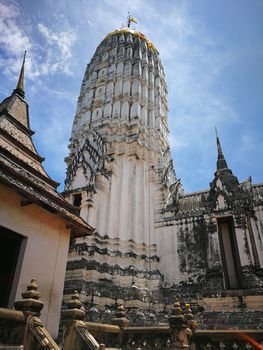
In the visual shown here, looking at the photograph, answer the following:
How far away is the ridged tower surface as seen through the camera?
18.2 meters

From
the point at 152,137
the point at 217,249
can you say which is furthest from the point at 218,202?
the point at 152,137

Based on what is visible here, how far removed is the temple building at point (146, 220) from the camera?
55.3ft

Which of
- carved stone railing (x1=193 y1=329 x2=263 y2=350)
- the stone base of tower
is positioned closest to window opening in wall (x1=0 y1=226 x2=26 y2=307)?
carved stone railing (x1=193 y1=329 x2=263 y2=350)

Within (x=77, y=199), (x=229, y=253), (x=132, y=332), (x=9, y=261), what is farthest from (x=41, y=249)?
(x=229, y=253)

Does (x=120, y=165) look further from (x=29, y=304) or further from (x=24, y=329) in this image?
(x=24, y=329)

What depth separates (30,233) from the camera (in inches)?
360

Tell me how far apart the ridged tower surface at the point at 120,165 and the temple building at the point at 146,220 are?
72 millimetres

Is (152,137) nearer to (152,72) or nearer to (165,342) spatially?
(152,72)

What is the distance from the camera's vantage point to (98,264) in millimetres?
17719

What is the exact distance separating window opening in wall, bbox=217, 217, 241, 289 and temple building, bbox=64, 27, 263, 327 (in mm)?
57

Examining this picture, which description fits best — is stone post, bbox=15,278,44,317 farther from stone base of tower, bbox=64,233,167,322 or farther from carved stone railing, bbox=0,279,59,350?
stone base of tower, bbox=64,233,167,322

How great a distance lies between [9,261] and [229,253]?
13.6 meters

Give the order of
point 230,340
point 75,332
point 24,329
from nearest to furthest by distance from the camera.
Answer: point 24,329
point 75,332
point 230,340

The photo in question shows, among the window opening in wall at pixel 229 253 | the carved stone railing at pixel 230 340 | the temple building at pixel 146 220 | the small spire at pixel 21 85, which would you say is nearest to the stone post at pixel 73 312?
the carved stone railing at pixel 230 340
